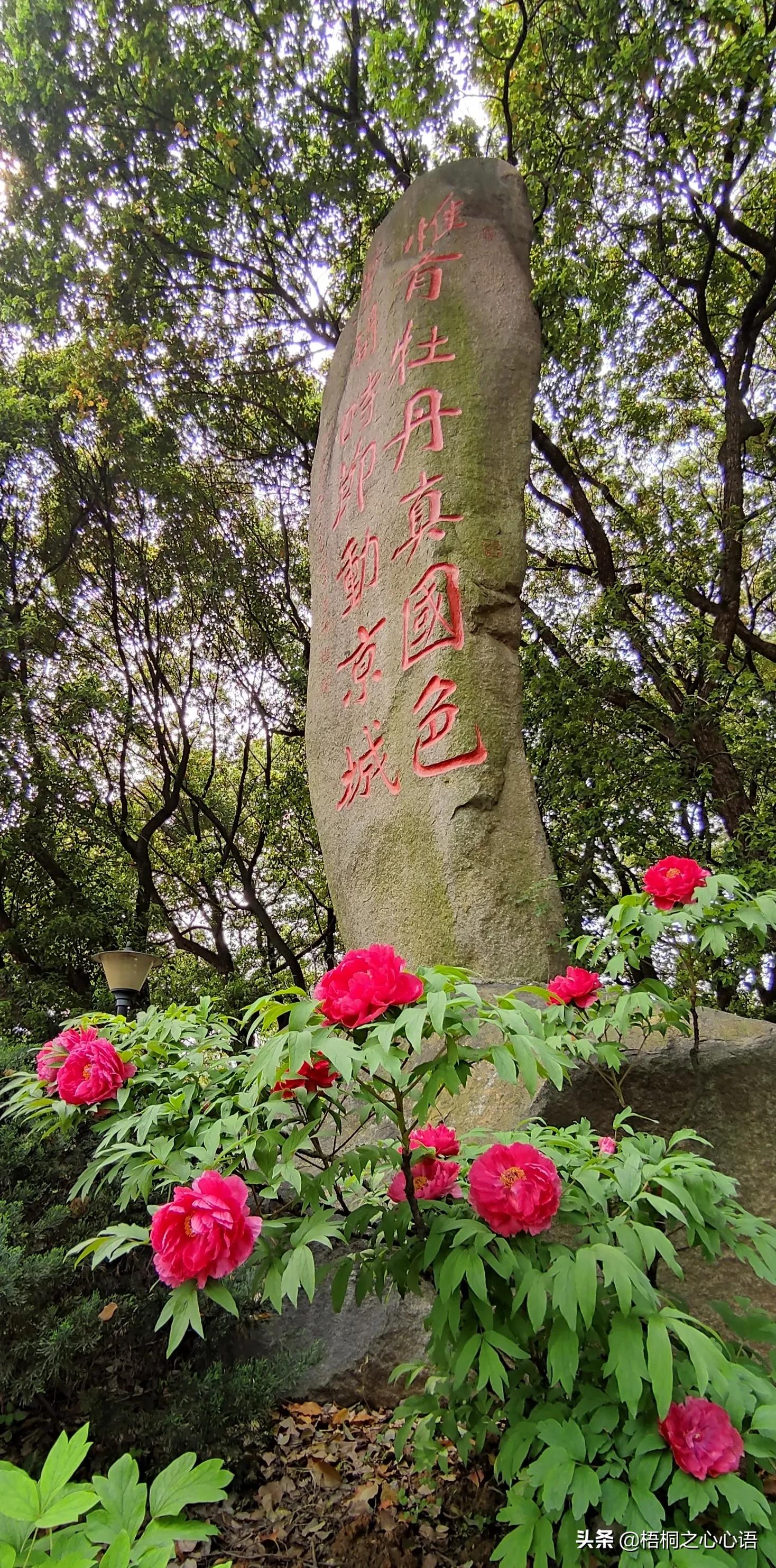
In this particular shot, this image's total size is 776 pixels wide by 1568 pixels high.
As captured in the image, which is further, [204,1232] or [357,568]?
[357,568]

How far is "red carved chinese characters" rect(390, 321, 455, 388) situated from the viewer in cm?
364

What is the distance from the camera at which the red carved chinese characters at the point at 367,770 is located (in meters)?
3.40

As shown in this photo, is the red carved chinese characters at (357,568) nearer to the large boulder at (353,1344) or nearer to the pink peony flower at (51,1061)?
the pink peony flower at (51,1061)

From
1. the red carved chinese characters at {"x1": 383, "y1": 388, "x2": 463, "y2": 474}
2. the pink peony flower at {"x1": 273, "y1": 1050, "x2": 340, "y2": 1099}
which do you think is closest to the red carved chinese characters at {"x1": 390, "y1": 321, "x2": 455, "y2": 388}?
the red carved chinese characters at {"x1": 383, "y1": 388, "x2": 463, "y2": 474}

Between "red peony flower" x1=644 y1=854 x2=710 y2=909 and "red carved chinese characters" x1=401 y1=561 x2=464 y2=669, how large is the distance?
1.62m

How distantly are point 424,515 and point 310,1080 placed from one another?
8.42 feet

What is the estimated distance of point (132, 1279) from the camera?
239cm

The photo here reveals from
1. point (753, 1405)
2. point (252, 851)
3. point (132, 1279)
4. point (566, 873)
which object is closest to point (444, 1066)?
point (753, 1405)

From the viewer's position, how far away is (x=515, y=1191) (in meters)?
1.28

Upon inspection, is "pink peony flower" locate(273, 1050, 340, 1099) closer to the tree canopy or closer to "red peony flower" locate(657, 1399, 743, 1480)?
"red peony flower" locate(657, 1399, 743, 1480)

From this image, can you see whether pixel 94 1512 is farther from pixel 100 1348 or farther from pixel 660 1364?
pixel 100 1348

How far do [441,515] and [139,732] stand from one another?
6.60 m

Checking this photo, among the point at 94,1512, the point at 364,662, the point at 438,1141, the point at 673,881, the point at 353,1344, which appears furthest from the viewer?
the point at 364,662

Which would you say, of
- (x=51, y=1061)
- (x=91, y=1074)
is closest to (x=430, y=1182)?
(x=91, y=1074)
